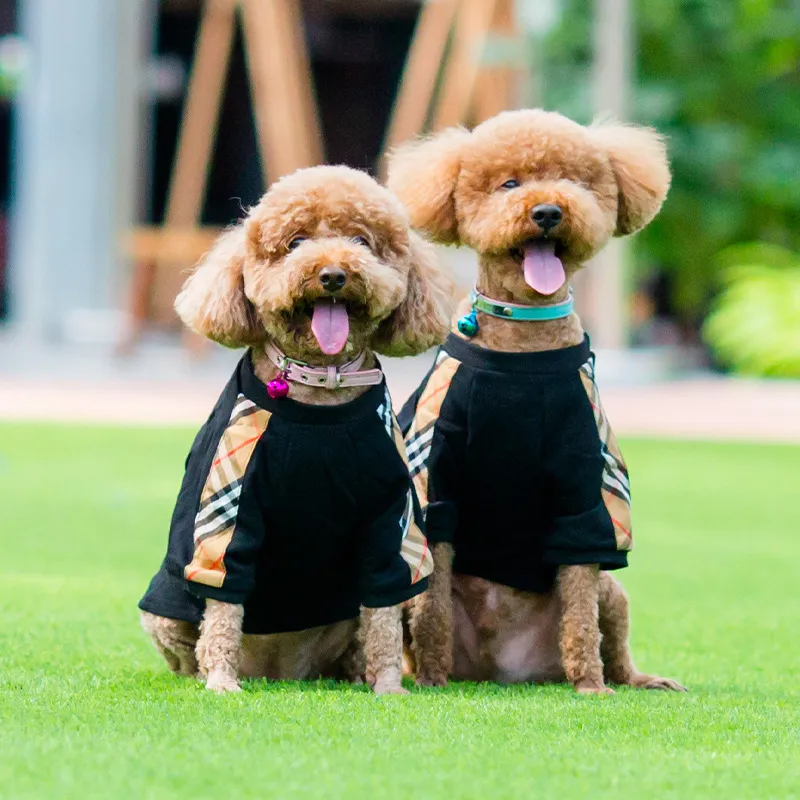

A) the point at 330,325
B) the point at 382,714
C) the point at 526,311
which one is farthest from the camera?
the point at 526,311

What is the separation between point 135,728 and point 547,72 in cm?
1651

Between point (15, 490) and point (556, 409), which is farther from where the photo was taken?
point (15, 490)

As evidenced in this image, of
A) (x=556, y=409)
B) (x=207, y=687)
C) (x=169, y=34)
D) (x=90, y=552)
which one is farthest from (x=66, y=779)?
(x=169, y=34)

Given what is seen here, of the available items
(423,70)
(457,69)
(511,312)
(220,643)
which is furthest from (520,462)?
(457,69)

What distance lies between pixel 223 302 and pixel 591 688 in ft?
4.64

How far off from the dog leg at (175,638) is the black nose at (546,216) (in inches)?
54.5

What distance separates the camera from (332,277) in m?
3.73

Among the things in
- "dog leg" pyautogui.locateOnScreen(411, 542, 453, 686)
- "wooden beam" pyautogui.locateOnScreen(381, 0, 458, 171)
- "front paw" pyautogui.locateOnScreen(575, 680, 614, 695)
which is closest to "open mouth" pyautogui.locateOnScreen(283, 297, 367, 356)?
"dog leg" pyautogui.locateOnScreen(411, 542, 453, 686)

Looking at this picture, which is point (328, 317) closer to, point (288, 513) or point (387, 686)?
point (288, 513)

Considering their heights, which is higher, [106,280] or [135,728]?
[106,280]

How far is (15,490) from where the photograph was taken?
25.6ft

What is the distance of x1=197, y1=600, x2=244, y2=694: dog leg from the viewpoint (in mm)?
3803

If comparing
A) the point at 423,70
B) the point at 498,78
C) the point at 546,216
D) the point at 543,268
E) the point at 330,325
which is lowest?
the point at 330,325

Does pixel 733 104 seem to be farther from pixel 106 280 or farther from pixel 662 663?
pixel 662 663
